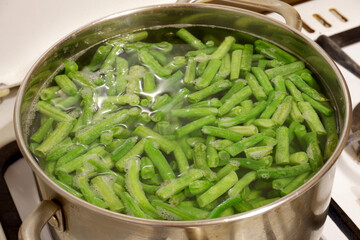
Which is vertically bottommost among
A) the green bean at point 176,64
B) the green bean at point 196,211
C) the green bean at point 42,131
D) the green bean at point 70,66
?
the green bean at point 196,211

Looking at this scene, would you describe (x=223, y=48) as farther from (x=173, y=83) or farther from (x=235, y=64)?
(x=173, y=83)

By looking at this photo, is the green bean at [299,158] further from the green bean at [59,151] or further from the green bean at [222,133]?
the green bean at [59,151]

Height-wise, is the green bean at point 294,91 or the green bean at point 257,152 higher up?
the green bean at point 294,91

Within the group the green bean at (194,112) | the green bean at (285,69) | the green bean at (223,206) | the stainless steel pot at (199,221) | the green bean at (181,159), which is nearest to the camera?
the stainless steel pot at (199,221)

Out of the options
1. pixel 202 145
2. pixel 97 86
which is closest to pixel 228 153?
pixel 202 145

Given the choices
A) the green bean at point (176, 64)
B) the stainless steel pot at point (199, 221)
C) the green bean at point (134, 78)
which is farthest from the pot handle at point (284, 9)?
the green bean at point (134, 78)

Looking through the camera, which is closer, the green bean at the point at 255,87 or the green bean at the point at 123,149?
the green bean at the point at 123,149

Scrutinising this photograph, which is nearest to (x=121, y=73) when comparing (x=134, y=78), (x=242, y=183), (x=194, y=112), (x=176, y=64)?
(x=134, y=78)
